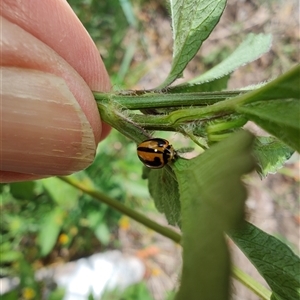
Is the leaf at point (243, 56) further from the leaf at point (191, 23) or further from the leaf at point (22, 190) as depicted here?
the leaf at point (22, 190)

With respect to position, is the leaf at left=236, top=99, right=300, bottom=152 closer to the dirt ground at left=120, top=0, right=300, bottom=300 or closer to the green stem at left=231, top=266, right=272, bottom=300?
the green stem at left=231, top=266, right=272, bottom=300

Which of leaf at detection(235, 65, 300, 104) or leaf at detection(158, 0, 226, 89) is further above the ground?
leaf at detection(235, 65, 300, 104)

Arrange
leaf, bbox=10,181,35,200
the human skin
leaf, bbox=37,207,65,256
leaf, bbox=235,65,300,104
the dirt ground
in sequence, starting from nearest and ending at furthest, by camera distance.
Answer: leaf, bbox=235,65,300,104
the human skin
leaf, bbox=10,181,35,200
leaf, bbox=37,207,65,256
the dirt ground

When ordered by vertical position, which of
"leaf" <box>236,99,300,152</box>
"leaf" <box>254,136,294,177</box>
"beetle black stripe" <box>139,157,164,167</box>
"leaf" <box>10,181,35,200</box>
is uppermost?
"leaf" <box>236,99,300,152</box>

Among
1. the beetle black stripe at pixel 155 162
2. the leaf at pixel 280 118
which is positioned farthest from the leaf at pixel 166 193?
→ the leaf at pixel 280 118

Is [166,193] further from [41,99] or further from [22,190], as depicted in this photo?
[22,190]

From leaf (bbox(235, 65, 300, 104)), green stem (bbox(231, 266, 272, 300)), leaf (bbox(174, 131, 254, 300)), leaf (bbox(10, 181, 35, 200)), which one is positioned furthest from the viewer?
leaf (bbox(10, 181, 35, 200))

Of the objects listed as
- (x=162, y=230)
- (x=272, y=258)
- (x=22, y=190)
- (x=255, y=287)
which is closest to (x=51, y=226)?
(x=22, y=190)

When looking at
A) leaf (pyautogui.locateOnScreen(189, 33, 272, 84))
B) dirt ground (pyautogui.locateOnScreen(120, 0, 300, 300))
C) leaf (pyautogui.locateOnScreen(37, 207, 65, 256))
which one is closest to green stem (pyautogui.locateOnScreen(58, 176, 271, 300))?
leaf (pyautogui.locateOnScreen(189, 33, 272, 84))
